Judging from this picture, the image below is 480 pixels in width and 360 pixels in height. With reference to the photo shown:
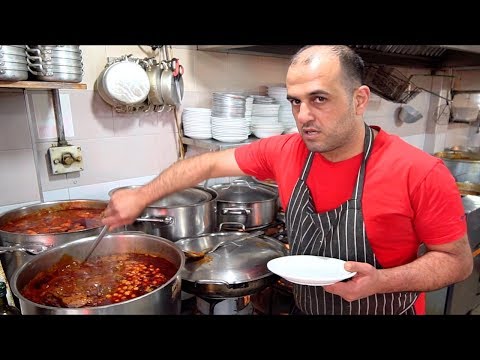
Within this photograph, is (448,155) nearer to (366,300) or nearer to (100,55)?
(366,300)

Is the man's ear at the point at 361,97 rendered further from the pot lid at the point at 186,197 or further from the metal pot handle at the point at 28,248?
the metal pot handle at the point at 28,248

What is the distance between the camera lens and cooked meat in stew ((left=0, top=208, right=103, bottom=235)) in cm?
154

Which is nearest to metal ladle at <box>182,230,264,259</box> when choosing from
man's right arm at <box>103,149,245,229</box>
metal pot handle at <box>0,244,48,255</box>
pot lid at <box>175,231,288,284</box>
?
pot lid at <box>175,231,288,284</box>

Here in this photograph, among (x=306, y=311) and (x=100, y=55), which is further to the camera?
(x=100, y=55)

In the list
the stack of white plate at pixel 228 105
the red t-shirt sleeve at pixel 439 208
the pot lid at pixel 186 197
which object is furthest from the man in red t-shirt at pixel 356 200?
the stack of white plate at pixel 228 105

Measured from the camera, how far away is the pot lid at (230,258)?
57.1 inches

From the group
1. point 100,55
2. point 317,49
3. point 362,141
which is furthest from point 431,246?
point 100,55

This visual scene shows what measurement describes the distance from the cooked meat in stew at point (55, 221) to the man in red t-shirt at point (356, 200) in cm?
35

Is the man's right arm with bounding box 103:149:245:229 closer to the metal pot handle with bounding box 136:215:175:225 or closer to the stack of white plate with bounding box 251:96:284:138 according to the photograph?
the metal pot handle with bounding box 136:215:175:225

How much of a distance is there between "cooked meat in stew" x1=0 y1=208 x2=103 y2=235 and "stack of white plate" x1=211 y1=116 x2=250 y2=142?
843 mm

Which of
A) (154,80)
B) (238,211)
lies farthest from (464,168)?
(154,80)

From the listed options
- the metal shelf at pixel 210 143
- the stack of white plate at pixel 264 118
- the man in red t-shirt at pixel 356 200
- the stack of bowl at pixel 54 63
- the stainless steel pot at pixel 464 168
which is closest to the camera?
the man in red t-shirt at pixel 356 200

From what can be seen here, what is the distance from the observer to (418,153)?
1199 millimetres

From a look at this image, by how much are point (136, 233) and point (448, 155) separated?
4.02 meters
